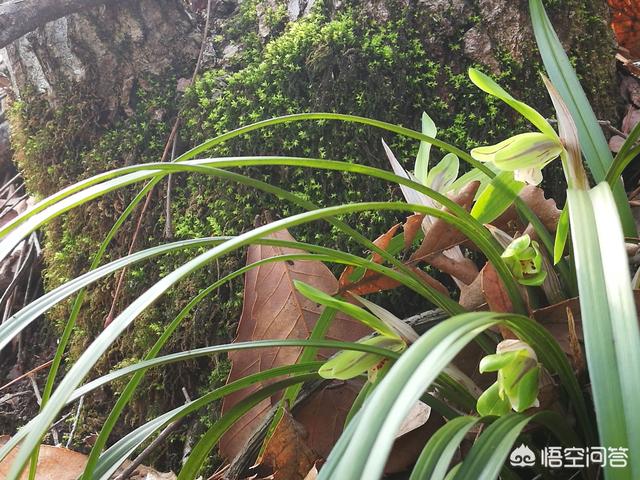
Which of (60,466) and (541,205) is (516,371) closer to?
(541,205)

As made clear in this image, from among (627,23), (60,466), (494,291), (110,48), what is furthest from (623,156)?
(627,23)

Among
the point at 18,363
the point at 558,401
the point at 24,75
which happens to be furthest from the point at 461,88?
the point at 18,363

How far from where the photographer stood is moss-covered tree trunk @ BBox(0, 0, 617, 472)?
4.46 feet

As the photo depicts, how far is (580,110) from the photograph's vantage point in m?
1.05

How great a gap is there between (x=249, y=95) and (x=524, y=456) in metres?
1.01

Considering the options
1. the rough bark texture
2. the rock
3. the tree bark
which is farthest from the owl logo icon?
the tree bark

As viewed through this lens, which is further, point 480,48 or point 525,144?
point 480,48

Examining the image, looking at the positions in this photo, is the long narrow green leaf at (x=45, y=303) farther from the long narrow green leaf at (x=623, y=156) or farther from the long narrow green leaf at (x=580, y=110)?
the long narrow green leaf at (x=580, y=110)

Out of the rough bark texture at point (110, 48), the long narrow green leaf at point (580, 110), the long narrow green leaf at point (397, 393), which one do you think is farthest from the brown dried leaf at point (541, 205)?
the rough bark texture at point (110, 48)

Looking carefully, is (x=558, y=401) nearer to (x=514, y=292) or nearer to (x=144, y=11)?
(x=514, y=292)

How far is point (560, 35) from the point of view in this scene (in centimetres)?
146

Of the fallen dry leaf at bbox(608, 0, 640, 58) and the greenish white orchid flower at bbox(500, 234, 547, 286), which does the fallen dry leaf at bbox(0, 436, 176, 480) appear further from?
the fallen dry leaf at bbox(608, 0, 640, 58)

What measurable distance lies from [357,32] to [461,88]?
273mm

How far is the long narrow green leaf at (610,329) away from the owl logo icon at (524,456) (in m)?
0.36
